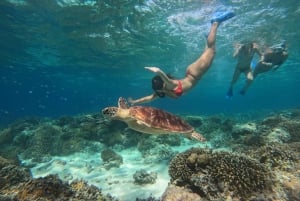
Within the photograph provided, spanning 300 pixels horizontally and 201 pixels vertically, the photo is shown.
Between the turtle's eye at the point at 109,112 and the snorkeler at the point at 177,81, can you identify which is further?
the snorkeler at the point at 177,81

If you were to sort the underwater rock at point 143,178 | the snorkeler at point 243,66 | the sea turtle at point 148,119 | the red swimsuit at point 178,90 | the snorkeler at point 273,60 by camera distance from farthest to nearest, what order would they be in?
the snorkeler at point 243,66, the snorkeler at point 273,60, the red swimsuit at point 178,90, the underwater rock at point 143,178, the sea turtle at point 148,119

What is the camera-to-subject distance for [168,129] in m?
7.38

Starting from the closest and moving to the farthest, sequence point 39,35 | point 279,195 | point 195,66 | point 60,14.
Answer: point 279,195 → point 195,66 → point 60,14 → point 39,35

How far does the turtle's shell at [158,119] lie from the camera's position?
699cm

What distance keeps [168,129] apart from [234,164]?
2.37 meters

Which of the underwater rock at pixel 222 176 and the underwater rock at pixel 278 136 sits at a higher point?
the underwater rock at pixel 222 176

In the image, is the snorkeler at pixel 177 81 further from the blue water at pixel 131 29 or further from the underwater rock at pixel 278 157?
the blue water at pixel 131 29

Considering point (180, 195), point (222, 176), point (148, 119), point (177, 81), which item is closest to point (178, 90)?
point (177, 81)

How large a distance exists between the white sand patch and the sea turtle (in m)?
2.35

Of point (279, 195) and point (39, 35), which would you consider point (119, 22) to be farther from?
point (279, 195)

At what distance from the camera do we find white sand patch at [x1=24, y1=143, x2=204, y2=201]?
8.48m

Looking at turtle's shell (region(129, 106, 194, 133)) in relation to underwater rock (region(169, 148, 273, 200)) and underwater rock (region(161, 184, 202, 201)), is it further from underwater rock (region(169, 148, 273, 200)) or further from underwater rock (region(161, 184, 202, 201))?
underwater rock (region(161, 184, 202, 201))

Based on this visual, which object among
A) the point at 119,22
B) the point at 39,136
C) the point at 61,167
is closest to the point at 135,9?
the point at 119,22

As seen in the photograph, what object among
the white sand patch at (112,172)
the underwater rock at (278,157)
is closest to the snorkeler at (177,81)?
the white sand patch at (112,172)
